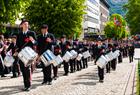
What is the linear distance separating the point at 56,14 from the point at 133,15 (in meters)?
88.2

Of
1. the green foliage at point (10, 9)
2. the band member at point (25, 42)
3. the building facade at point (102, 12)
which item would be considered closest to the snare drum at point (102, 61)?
the band member at point (25, 42)

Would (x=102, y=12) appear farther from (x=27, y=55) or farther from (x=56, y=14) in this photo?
(x=27, y=55)

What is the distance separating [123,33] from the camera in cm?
15788

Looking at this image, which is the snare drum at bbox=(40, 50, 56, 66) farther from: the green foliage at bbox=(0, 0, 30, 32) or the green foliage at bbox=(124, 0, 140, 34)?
the green foliage at bbox=(124, 0, 140, 34)

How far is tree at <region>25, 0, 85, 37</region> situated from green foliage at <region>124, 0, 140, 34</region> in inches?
3348

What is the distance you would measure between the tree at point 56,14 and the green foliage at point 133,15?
279 feet

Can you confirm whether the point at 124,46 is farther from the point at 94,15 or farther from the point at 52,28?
the point at 94,15

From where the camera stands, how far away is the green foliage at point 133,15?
12538 cm

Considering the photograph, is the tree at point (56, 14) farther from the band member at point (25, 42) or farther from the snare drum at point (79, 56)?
the band member at point (25, 42)

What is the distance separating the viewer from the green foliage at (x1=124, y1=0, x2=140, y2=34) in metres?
125

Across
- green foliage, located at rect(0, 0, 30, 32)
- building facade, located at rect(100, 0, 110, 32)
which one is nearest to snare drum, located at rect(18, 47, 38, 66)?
green foliage, located at rect(0, 0, 30, 32)

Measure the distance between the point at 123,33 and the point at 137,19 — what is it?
1287 inches

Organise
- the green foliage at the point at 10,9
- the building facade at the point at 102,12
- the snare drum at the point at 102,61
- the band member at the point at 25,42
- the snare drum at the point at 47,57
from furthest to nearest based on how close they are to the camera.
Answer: the building facade at the point at 102,12
the green foliage at the point at 10,9
the snare drum at the point at 102,61
the snare drum at the point at 47,57
the band member at the point at 25,42

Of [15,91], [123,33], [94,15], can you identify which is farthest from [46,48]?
[123,33]
